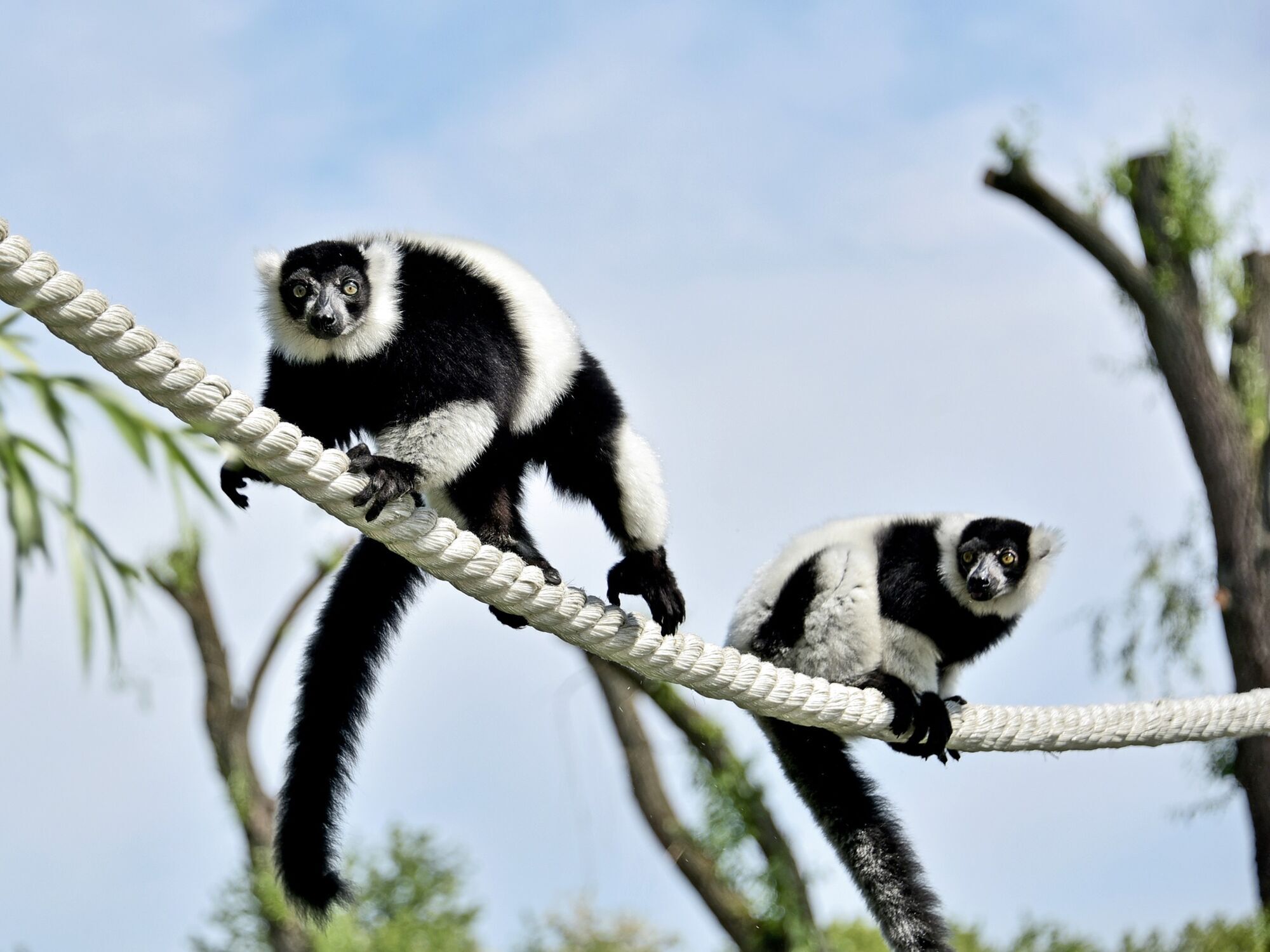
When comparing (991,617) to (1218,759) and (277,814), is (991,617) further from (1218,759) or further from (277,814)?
(1218,759)

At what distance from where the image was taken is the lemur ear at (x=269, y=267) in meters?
3.25

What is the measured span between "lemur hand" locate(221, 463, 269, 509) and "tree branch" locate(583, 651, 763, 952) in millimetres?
4626

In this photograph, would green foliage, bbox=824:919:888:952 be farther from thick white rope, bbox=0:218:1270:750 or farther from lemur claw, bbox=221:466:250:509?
lemur claw, bbox=221:466:250:509

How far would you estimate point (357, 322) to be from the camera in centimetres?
312

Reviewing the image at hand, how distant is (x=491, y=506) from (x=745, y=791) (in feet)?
15.5

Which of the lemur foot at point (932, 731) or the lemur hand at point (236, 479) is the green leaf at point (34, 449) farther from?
the lemur foot at point (932, 731)

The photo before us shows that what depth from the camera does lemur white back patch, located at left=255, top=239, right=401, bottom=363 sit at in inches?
123

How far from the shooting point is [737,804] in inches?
301

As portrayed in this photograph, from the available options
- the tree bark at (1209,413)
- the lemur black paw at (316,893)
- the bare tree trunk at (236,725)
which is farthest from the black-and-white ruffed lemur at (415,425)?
the bare tree trunk at (236,725)

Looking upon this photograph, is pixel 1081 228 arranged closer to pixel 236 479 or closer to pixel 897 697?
pixel 897 697

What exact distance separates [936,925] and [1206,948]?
609 cm

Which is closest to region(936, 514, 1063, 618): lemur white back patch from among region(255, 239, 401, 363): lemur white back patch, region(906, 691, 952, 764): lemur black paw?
region(906, 691, 952, 764): lemur black paw

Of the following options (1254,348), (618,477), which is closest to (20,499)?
(618,477)

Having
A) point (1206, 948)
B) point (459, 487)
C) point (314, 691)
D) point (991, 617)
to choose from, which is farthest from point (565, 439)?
point (1206, 948)
